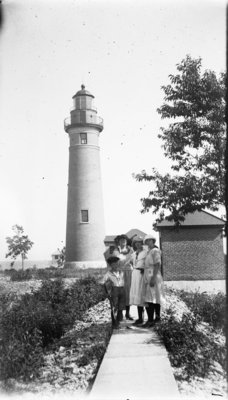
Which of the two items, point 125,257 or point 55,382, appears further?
point 125,257

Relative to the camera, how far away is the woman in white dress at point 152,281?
7148 mm

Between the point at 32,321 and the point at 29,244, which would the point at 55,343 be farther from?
the point at 29,244

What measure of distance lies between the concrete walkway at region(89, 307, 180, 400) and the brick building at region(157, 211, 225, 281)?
18.5m

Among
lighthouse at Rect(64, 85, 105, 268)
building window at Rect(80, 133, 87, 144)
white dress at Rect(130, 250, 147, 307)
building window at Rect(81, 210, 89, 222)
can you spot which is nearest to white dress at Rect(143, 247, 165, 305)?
white dress at Rect(130, 250, 147, 307)

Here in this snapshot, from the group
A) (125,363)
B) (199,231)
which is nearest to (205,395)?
(125,363)

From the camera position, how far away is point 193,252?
2522 cm

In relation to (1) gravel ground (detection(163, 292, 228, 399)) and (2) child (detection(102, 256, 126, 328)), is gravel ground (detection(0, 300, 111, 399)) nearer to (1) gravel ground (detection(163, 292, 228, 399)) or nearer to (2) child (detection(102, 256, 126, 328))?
(2) child (detection(102, 256, 126, 328))

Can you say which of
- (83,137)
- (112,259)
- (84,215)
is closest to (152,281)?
(112,259)

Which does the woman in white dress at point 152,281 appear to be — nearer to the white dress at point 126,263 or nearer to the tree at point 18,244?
the white dress at point 126,263

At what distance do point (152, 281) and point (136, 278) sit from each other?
630mm

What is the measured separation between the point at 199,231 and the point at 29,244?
1132 inches

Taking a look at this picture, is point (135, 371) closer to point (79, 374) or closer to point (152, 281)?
point (79, 374)

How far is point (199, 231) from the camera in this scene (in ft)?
83.6

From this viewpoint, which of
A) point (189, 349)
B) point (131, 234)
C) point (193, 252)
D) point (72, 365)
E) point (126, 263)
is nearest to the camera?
point (189, 349)
